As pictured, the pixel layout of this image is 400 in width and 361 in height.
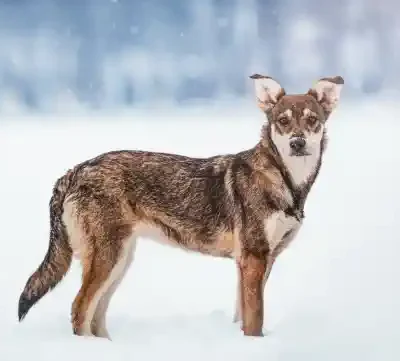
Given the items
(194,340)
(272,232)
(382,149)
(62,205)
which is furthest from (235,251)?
(382,149)

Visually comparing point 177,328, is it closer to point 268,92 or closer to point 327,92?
point 268,92

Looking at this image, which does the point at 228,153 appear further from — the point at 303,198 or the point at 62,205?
the point at 62,205

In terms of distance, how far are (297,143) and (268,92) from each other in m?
0.29

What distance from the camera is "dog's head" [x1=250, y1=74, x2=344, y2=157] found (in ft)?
10.8

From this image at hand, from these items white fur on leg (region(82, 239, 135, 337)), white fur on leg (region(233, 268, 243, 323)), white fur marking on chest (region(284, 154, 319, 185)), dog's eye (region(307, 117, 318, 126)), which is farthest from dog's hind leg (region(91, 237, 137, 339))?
dog's eye (region(307, 117, 318, 126))

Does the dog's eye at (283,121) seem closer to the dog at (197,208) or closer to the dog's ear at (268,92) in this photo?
the dog at (197,208)

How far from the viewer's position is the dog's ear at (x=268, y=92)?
339cm

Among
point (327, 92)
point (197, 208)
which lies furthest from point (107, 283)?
point (327, 92)

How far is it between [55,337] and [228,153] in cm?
114

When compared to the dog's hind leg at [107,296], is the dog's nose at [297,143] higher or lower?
higher

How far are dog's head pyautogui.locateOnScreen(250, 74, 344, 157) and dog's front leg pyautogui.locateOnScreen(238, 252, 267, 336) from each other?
462 millimetres

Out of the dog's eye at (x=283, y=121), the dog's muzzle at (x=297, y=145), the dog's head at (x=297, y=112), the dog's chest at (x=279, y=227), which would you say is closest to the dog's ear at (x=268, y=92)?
the dog's head at (x=297, y=112)

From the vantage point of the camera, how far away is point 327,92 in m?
3.41

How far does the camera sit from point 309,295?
373 centimetres
